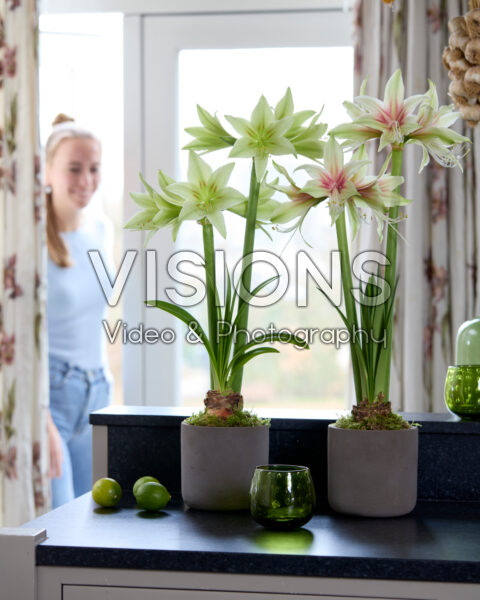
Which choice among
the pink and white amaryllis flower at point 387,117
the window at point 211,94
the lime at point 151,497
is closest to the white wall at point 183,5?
the window at point 211,94

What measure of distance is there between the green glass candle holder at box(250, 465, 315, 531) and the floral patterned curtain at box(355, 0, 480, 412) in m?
1.49

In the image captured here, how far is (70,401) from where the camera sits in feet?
9.63

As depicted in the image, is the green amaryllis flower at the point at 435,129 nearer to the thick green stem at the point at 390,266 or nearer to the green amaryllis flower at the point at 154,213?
the thick green stem at the point at 390,266

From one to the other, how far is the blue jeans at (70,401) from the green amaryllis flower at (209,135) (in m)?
1.75

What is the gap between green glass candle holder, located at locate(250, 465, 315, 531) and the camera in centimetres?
119

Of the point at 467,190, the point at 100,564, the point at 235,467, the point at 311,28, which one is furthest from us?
the point at 311,28

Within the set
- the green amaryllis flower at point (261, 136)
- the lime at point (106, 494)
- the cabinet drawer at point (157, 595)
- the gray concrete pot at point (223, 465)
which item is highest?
the green amaryllis flower at point (261, 136)

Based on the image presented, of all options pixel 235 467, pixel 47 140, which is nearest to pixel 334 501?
pixel 235 467

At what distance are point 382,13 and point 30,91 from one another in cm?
126

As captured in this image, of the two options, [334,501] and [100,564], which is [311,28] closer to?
[334,501]

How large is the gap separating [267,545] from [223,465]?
217 mm

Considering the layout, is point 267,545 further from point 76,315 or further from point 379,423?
point 76,315

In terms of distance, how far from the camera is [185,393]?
2.95 meters

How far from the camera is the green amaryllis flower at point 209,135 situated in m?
1.34
